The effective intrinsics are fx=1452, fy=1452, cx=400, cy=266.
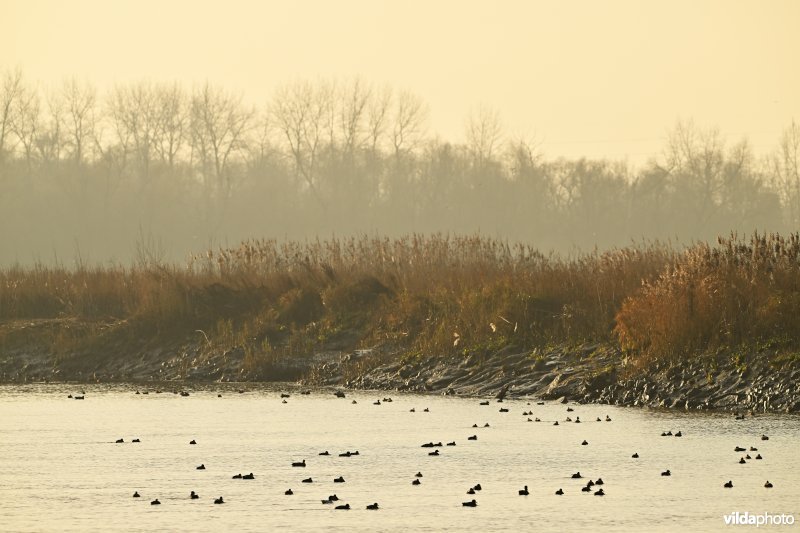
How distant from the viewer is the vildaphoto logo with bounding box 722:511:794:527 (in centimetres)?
1306

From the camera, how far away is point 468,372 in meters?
28.7

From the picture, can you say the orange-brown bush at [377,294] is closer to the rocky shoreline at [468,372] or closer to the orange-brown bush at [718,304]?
the rocky shoreline at [468,372]

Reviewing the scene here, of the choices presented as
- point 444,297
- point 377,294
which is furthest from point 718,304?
point 377,294

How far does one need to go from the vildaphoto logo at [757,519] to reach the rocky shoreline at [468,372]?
935 cm

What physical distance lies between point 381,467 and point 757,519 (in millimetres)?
5119

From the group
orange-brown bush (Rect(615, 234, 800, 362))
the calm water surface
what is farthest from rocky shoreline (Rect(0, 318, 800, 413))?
the calm water surface

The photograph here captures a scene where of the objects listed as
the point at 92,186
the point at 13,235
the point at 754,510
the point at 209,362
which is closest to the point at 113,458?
the point at 754,510

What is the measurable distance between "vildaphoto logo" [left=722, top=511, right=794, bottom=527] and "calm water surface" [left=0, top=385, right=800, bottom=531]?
0.14 meters

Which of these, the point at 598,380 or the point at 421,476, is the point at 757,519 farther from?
the point at 598,380

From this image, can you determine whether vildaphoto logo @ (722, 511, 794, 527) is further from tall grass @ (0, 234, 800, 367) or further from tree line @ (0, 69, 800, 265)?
tree line @ (0, 69, 800, 265)

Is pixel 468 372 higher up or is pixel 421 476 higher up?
pixel 468 372

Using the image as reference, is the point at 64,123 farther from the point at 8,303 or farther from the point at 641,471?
the point at 641,471

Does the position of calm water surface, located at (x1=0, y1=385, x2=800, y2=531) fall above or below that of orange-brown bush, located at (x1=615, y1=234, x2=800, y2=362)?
below

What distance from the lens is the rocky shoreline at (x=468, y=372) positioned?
2383 cm
